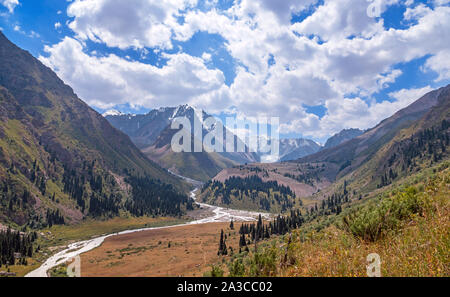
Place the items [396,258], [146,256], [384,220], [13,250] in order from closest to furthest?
1. [396,258]
2. [384,220]
3. [146,256]
4. [13,250]

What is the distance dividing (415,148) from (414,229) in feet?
747

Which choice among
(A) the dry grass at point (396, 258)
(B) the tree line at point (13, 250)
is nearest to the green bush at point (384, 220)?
(A) the dry grass at point (396, 258)

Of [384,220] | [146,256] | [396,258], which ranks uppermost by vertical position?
[384,220]

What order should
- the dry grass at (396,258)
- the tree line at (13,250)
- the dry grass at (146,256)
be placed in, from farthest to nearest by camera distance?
the tree line at (13,250) → the dry grass at (146,256) → the dry grass at (396,258)

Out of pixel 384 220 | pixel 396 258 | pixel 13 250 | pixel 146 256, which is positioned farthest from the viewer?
pixel 13 250

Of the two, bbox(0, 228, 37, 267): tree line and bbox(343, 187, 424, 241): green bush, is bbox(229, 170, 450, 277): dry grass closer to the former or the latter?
bbox(343, 187, 424, 241): green bush

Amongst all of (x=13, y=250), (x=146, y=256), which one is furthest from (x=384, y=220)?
(x=13, y=250)

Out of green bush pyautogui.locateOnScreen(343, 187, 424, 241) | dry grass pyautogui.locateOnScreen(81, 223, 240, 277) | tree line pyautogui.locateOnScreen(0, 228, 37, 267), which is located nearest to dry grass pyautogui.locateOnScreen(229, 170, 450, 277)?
green bush pyautogui.locateOnScreen(343, 187, 424, 241)

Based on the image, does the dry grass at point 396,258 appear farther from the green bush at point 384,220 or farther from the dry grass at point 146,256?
the dry grass at point 146,256

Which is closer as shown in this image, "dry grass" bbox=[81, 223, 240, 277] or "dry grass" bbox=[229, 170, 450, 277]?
"dry grass" bbox=[229, 170, 450, 277]

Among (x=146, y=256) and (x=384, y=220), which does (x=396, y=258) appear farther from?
(x=146, y=256)
